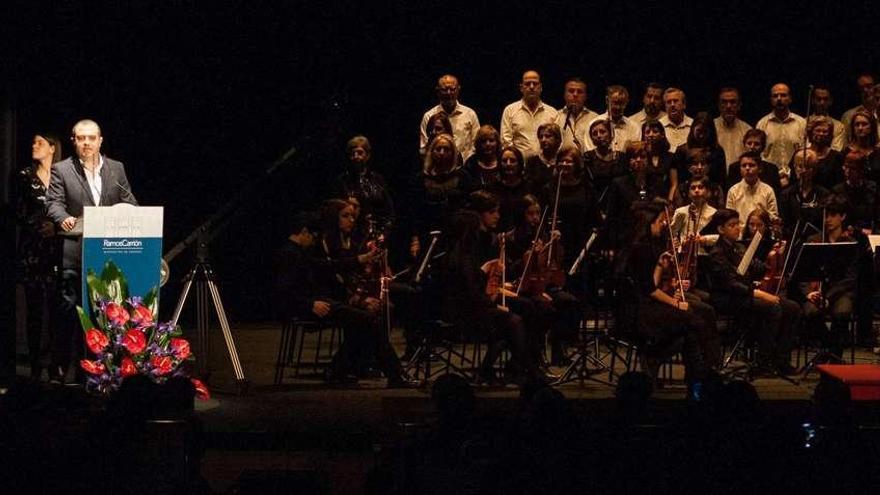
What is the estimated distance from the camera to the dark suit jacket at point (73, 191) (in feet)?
28.7

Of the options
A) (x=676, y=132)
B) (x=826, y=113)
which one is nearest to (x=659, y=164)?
(x=676, y=132)

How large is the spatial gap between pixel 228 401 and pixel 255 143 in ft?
16.7

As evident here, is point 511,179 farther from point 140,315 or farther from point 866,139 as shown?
point 140,315

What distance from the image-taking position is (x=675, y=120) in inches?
472

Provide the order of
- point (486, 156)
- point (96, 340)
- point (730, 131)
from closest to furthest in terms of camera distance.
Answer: point (96, 340), point (486, 156), point (730, 131)

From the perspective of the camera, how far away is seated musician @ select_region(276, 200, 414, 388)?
9531 mm

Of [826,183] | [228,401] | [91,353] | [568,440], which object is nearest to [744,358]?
[826,183]

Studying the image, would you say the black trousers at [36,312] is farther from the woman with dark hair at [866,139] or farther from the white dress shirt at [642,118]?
the woman with dark hair at [866,139]

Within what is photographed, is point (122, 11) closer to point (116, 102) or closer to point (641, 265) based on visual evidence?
point (116, 102)

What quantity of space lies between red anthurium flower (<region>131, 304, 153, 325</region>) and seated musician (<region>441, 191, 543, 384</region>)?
2049 millimetres

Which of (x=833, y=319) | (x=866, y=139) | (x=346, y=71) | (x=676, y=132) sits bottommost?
(x=833, y=319)

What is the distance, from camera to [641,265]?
9414 millimetres

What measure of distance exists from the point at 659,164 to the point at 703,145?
556 mm

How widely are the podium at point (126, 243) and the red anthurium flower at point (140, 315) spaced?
122 millimetres
